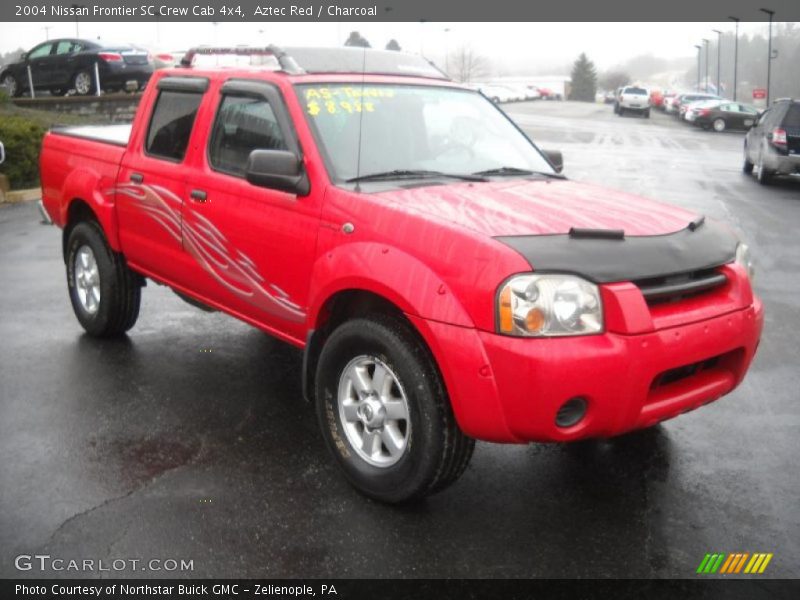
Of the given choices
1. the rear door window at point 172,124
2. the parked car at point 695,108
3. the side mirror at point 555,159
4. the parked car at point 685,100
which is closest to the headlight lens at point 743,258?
the side mirror at point 555,159

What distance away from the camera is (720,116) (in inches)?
1565

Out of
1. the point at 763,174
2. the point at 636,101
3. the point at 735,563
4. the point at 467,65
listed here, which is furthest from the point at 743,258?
the point at 467,65

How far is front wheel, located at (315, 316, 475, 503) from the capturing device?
11.5 feet

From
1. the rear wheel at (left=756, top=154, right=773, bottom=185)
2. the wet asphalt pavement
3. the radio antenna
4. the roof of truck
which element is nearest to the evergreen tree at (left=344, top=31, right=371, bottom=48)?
the roof of truck

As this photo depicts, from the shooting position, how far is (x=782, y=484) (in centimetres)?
404

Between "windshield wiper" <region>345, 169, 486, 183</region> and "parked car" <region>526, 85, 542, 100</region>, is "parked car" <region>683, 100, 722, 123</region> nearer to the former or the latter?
"windshield wiper" <region>345, 169, 486, 183</region>

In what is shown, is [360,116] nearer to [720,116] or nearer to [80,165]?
[80,165]

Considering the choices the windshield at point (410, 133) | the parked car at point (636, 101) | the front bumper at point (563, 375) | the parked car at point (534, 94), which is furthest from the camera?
the parked car at point (534, 94)

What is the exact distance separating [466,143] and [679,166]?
17377 mm

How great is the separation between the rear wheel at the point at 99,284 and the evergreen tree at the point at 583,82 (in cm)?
11793

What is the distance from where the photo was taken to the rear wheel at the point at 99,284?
6000mm

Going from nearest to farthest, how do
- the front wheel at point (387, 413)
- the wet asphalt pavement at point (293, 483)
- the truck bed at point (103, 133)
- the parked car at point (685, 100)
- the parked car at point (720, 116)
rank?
the wet asphalt pavement at point (293, 483)
the front wheel at point (387, 413)
the truck bed at point (103, 133)
the parked car at point (720, 116)
the parked car at point (685, 100)

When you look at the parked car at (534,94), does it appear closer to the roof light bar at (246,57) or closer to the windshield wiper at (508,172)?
the roof light bar at (246,57)

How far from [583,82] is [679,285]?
122 metres
